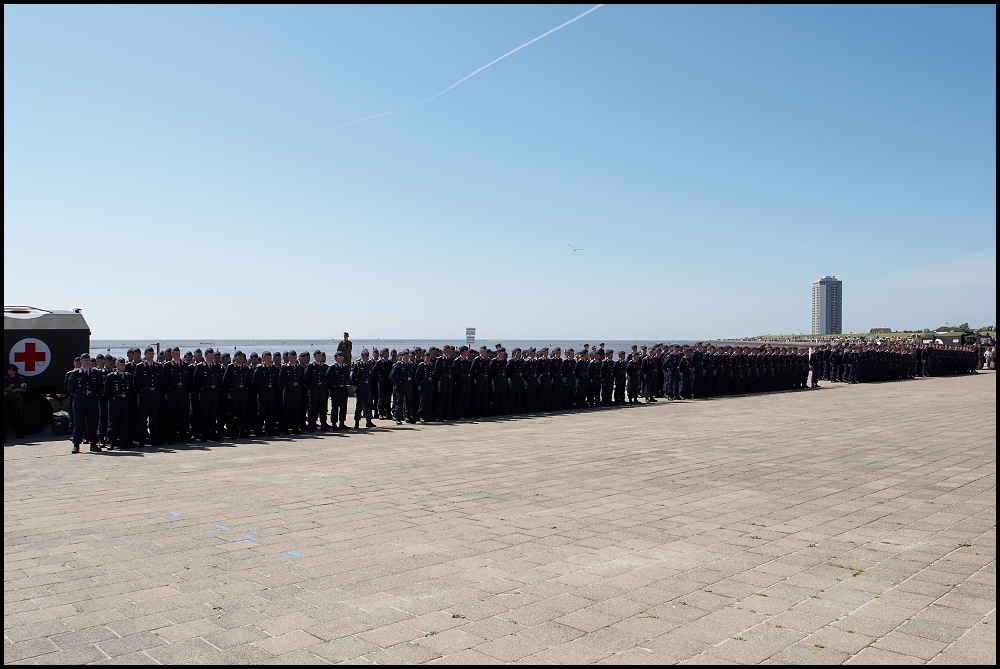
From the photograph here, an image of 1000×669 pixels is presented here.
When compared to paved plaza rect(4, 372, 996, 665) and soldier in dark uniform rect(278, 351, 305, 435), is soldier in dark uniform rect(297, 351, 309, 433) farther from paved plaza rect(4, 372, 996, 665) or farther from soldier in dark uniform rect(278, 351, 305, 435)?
paved plaza rect(4, 372, 996, 665)

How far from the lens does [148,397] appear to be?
43.4 feet

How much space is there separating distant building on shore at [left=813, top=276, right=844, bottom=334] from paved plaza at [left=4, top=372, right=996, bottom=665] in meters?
190

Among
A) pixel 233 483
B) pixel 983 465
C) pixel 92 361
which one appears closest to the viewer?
pixel 233 483

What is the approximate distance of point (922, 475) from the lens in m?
9.95

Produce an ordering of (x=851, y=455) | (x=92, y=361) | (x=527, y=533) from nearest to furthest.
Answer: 1. (x=527, y=533)
2. (x=851, y=455)
3. (x=92, y=361)

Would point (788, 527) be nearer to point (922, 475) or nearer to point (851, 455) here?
point (922, 475)

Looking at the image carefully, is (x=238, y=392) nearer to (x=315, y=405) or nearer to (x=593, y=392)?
(x=315, y=405)

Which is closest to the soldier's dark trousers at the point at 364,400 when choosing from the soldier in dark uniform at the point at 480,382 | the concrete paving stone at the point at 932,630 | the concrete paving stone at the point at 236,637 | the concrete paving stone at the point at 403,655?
the soldier in dark uniform at the point at 480,382

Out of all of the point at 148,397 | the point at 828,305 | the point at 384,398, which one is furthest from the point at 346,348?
the point at 828,305

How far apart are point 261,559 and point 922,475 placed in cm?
839

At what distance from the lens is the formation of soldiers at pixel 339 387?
13117 millimetres

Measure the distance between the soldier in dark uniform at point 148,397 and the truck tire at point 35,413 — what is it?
321 centimetres

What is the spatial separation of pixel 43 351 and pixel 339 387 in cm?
638

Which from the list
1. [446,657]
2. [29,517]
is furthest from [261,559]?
[29,517]
